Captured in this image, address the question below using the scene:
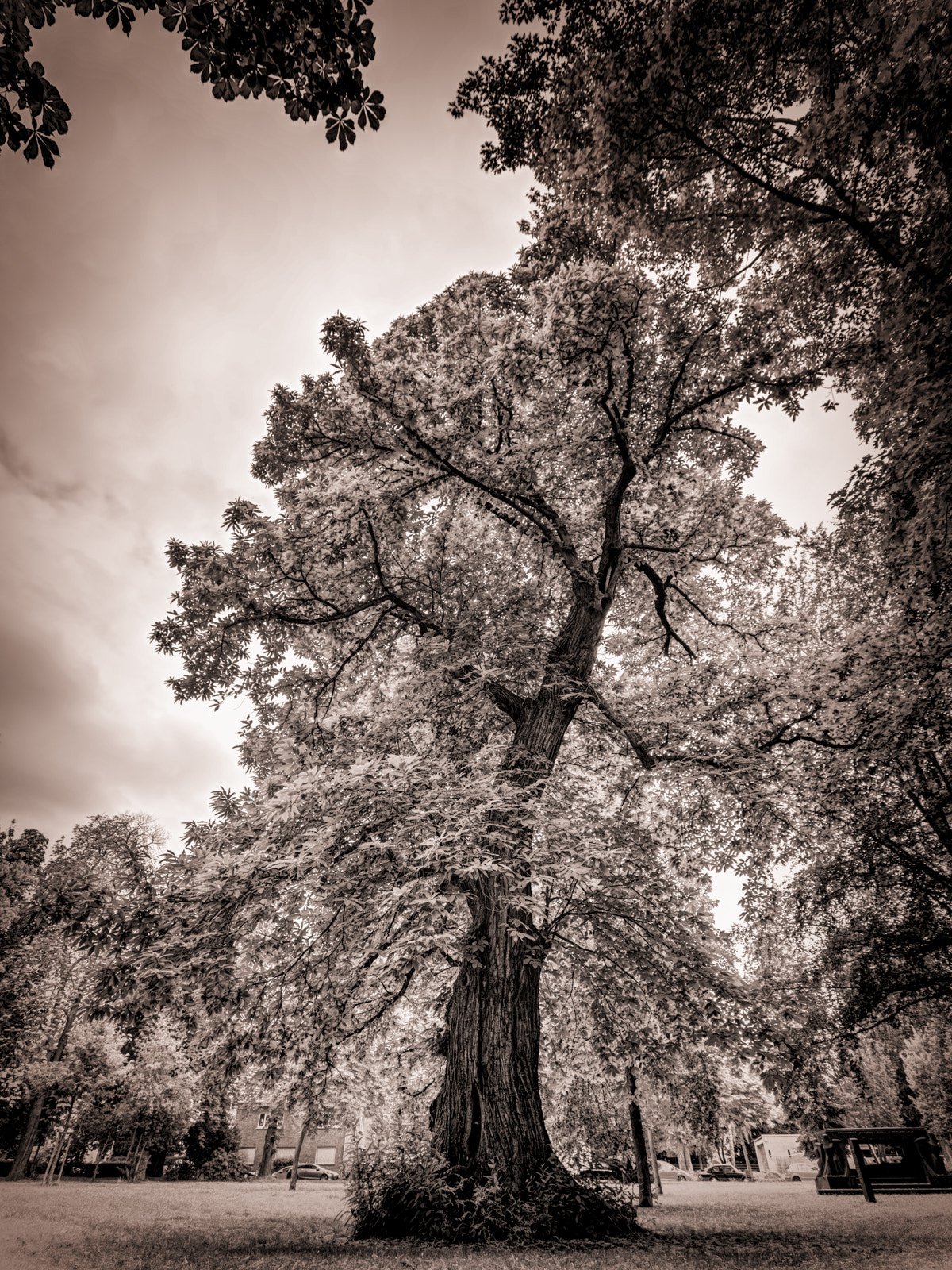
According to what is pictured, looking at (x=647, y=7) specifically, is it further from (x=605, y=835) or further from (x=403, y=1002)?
(x=403, y=1002)

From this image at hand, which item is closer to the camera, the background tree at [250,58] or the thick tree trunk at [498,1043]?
the background tree at [250,58]

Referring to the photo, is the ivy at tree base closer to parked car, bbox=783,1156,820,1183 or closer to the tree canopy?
the tree canopy

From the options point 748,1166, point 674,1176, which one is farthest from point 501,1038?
point 748,1166

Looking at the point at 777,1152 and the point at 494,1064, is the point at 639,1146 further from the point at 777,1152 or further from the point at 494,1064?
the point at 777,1152

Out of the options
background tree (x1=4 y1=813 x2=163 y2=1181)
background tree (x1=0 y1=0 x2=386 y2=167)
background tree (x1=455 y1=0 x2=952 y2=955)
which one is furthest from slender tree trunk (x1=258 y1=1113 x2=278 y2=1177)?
background tree (x1=0 y1=0 x2=386 y2=167)

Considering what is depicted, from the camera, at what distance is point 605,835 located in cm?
729

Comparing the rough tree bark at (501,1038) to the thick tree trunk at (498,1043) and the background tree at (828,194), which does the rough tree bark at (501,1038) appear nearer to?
the thick tree trunk at (498,1043)

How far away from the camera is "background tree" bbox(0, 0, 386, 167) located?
2.71 metres

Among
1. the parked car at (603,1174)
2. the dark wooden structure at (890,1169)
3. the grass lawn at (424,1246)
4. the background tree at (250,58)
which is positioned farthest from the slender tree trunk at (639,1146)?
the background tree at (250,58)

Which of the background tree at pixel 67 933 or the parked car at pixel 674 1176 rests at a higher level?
the background tree at pixel 67 933

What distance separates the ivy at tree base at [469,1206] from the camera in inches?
236

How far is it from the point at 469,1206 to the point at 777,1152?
52.3m

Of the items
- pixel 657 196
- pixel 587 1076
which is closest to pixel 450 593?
pixel 657 196

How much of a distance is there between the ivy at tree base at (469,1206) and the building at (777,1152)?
47623mm
